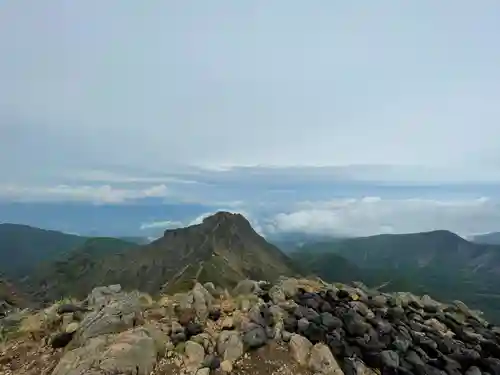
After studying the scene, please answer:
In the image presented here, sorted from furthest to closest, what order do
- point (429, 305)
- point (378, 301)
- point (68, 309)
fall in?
point (429, 305), point (378, 301), point (68, 309)

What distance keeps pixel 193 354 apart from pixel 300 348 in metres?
2.78

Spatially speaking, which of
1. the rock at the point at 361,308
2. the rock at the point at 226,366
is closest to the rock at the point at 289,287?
A: the rock at the point at 361,308

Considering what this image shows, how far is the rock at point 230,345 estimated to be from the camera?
12414 millimetres

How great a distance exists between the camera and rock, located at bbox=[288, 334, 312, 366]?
12.8 m

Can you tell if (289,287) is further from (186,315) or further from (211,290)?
(186,315)

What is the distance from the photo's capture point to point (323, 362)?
12.7m

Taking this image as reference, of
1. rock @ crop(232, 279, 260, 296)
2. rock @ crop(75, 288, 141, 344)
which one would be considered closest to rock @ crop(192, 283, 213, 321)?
rock @ crop(232, 279, 260, 296)

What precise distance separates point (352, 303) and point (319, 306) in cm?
129

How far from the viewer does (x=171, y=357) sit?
1218 centimetres

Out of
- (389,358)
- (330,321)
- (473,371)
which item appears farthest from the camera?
(330,321)

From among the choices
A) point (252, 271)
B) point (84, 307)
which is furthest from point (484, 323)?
point (252, 271)

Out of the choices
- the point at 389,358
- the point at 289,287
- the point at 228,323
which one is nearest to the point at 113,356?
the point at 228,323

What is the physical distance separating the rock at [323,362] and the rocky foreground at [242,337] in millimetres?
27

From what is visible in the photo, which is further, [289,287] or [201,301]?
[289,287]
